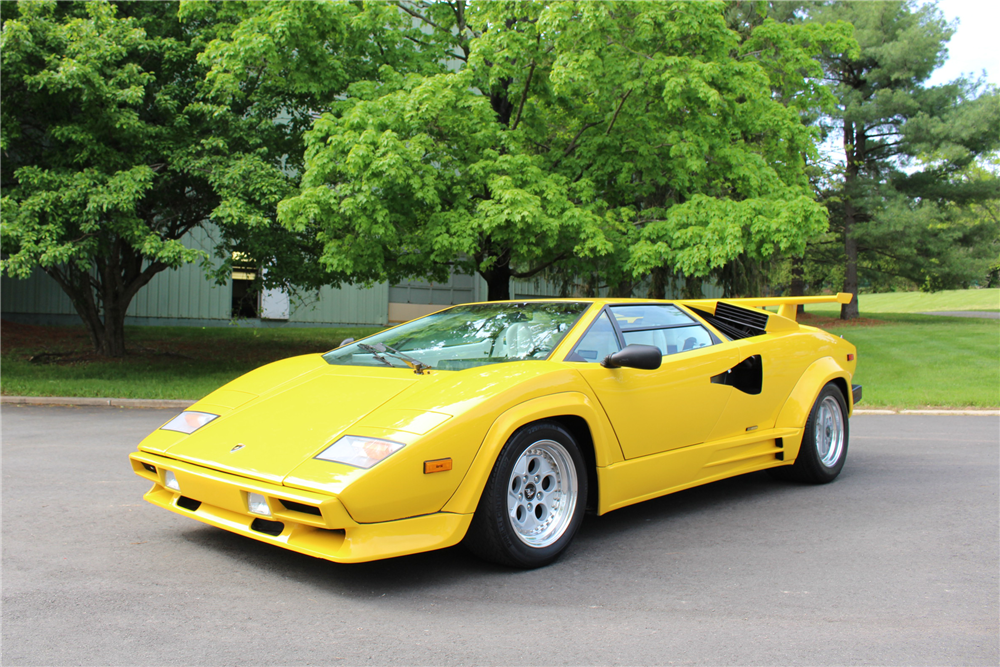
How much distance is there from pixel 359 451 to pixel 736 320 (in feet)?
10.6

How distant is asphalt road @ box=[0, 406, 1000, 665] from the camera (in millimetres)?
2801

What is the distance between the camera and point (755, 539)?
4.32 meters

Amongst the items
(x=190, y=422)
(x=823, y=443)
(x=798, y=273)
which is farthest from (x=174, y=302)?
(x=798, y=273)

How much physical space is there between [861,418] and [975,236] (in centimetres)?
2264

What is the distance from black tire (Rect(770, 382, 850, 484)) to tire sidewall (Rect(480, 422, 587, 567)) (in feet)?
8.07

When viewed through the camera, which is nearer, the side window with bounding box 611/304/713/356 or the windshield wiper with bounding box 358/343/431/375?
the windshield wiper with bounding box 358/343/431/375

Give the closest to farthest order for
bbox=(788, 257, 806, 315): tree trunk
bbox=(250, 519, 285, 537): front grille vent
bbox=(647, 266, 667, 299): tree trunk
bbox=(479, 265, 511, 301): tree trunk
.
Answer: bbox=(250, 519, 285, 537): front grille vent < bbox=(479, 265, 511, 301): tree trunk < bbox=(647, 266, 667, 299): tree trunk < bbox=(788, 257, 806, 315): tree trunk

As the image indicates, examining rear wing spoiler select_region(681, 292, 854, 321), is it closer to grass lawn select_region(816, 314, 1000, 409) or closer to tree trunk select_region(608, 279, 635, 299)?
grass lawn select_region(816, 314, 1000, 409)

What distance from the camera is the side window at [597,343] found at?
4.25 m

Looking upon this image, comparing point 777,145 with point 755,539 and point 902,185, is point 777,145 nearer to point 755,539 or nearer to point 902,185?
point 755,539

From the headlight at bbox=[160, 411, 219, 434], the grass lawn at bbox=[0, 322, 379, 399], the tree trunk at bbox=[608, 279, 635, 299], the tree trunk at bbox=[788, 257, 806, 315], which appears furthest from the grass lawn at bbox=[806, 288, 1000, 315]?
the headlight at bbox=[160, 411, 219, 434]

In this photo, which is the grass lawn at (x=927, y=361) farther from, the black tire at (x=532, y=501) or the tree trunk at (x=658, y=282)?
the black tire at (x=532, y=501)

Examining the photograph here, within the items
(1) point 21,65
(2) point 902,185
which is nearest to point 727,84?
(1) point 21,65

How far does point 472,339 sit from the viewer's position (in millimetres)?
4582
